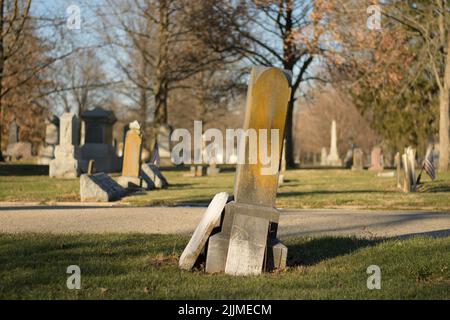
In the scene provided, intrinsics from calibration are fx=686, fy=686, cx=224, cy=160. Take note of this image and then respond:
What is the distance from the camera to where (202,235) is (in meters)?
7.66

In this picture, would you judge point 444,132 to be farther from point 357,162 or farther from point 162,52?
point 162,52

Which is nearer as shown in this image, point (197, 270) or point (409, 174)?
point (197, 270)

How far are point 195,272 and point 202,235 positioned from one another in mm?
423

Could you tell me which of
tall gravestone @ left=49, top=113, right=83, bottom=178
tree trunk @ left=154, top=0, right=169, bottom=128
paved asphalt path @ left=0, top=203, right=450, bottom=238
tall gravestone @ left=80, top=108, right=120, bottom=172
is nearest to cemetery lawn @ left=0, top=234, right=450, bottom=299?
paved asphalt path @ left=0, top=203, right=450, bottom=238

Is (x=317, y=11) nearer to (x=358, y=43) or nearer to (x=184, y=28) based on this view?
(x=358, y=43)

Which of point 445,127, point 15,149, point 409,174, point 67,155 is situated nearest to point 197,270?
point 409,174

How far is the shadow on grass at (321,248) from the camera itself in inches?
326

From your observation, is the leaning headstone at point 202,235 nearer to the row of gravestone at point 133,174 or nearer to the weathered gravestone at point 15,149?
the row of gravestone at point 133,174

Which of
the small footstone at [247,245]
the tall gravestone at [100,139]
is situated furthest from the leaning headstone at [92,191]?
the tall gravestone at [100,139]

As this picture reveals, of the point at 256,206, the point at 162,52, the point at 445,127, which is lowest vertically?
the point at 256,206

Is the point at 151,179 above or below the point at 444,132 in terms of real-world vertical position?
below

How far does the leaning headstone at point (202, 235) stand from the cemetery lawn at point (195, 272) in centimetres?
16

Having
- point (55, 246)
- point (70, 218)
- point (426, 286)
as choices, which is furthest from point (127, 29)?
point (426, 286)

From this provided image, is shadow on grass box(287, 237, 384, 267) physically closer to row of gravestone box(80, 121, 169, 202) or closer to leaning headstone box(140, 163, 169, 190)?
row of gravestone box(80, 121, 169, 202)
